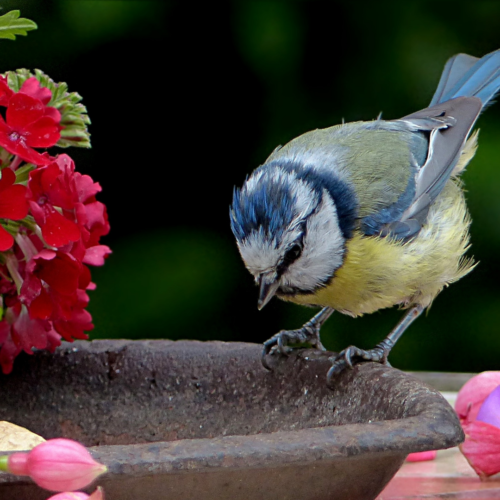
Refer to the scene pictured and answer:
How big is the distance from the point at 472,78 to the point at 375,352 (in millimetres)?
888

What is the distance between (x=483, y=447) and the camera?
119 cm

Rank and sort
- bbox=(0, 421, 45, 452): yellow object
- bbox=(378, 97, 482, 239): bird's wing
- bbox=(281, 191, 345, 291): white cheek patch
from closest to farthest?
bbox=(0, 421, 45, 452): yellow object
bbox=(281, 191, 345, 291): white cheek patch
bbox=(378, 97, 482, 239): bird's wing

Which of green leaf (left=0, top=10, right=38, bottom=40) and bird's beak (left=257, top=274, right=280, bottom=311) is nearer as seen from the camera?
green leaf (left=0, top=10, right=38, bottom=40)

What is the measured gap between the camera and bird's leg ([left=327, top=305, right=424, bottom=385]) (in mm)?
1185

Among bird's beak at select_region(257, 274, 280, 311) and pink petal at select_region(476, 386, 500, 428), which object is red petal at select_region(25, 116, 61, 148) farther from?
pink petal at select_region(476, 386, 500, 428)

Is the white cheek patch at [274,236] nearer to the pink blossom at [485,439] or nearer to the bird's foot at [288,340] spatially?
the bird's foot at [288,340]

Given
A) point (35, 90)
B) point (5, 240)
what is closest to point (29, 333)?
point (5, 240)

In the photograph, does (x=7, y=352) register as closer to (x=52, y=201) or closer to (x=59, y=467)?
(x=52, y=201)

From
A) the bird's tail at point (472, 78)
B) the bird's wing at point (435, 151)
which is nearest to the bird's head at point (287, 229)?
the bird's wing at point (435, 151)

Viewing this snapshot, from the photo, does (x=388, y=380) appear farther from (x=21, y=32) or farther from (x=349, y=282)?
(x=21, y=32)

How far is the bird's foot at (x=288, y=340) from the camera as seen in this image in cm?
126

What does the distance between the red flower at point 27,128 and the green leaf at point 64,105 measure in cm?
12

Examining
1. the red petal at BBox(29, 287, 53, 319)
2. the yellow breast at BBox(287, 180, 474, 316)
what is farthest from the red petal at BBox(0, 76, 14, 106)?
the yellow breast at BBox(287, 180, 474, 316)

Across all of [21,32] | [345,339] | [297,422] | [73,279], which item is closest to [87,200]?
[73,279]
